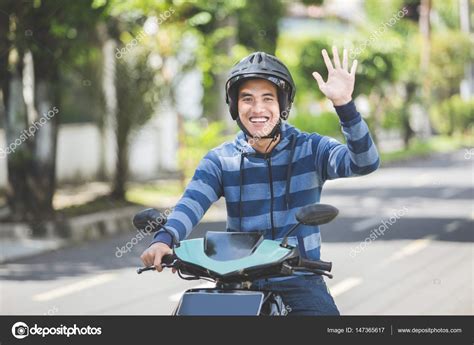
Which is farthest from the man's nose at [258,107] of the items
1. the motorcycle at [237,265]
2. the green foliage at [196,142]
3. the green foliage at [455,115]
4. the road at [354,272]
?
the green foliage at [455,115]

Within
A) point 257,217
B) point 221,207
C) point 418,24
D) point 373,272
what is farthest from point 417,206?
point 418,24

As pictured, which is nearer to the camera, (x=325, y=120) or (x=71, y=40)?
(x=71, y=40)

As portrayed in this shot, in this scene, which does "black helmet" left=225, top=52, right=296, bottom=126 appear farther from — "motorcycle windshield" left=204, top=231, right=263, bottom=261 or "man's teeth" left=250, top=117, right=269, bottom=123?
"motorcycle windshield" left=204, top=231, right=263, bottom=261

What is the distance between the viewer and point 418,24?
1417 inches

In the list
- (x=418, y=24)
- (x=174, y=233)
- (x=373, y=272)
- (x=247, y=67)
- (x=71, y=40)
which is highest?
(x=418, y=24)

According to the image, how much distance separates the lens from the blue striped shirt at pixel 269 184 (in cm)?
297

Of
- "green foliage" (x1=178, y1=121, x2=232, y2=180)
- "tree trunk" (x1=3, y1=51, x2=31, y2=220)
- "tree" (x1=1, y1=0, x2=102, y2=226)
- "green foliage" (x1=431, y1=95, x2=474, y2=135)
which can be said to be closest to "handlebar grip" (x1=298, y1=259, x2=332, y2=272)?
"tree" (x1=1, y1=0, x2=102, y2=226)

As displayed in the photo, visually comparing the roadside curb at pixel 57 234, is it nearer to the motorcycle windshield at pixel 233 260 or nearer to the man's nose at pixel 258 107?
the man's nose at pixel 258 107

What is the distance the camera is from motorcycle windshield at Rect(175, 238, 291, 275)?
2.54 metres

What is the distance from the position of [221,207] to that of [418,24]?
24.6 meters

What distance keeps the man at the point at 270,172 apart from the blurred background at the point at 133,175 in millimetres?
3526

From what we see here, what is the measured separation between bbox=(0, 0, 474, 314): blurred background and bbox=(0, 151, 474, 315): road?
0.02 m
